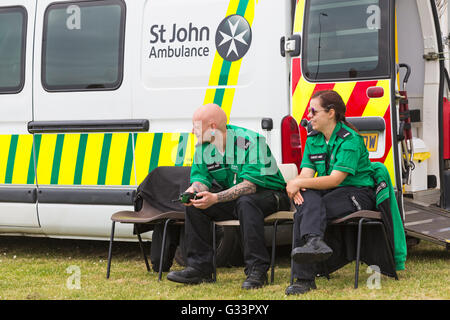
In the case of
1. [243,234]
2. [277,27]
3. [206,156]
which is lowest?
[243,234]

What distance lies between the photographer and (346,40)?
524 cm

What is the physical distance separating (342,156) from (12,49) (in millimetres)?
3082

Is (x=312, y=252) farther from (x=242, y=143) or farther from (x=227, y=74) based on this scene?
(x=227, y=74)

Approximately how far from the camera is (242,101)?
541 centimetres

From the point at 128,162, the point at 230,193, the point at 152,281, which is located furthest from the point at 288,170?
the point at 128,162

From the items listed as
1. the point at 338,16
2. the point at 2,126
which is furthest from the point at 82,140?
the point at 338,16

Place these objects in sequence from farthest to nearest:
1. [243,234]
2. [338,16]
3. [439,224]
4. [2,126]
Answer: [2,126]
[439,224]
[338,16]
[243,234]

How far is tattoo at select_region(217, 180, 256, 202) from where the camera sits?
4.67 metres

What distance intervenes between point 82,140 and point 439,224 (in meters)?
2.78

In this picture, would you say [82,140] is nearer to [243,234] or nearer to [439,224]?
[243,234]

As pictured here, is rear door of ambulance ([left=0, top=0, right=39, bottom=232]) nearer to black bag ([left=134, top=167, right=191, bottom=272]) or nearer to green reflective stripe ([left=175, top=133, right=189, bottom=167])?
black bag ([left=134, top=167, right=191, bottom=272])

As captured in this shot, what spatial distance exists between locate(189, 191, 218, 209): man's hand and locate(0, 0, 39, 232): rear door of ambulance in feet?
6.42

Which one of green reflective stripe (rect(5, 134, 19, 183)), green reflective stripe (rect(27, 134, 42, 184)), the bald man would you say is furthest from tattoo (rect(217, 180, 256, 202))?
green reflective stripe (rect(5, 134, 19, 183))

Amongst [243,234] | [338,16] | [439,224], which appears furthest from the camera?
[439,224]
